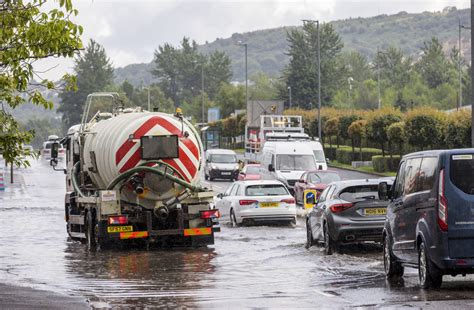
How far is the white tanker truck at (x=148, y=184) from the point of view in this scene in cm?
2372

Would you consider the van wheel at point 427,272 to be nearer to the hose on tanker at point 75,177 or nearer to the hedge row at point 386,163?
the hose on tanker at point 75,177

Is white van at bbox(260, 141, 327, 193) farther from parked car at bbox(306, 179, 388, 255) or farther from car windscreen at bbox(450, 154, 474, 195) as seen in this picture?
car windscreen at bbox(450, 154, 474, 195)

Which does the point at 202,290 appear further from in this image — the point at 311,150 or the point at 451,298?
the point at 311,150

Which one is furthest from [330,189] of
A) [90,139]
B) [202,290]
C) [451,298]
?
[451,298]

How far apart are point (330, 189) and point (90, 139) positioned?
5.96 meters

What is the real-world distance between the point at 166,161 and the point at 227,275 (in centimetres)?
560

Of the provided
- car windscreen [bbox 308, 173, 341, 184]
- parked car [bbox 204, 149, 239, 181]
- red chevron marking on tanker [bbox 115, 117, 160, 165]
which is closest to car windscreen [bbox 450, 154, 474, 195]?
red chevron marking on tanker [bbox 115, 117, 160, 165]

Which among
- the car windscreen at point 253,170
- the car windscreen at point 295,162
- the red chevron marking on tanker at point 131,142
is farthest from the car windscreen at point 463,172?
the car windscreen at point 253,170

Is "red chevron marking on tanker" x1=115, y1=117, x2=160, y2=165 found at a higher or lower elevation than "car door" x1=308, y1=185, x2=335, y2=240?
higher

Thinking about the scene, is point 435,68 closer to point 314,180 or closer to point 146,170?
point 314,180

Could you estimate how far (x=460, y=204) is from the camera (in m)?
14.4

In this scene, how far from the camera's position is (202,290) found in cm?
1614

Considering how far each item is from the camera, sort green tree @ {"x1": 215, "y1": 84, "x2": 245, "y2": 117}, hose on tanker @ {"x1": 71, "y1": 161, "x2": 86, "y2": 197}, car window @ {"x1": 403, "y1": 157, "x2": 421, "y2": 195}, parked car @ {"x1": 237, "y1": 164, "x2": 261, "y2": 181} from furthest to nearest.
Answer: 1. green tree @ {"x1": 215, "y1": 84, "x2": 245, "y2": 117}
2. parked car @ {"x1": 237, "y1": 164, "x2": 261, "y2": 181}
3. hose on tanker @ {"x1": 71, "y1": 161, "x2": 86, "y2": 197}
4. car window @ {"x1": 403, "y1": 157, "x2": 421, "y2": 195}

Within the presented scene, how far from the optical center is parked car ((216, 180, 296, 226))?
103 feet
